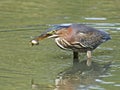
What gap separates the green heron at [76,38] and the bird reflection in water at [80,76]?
1.04ft

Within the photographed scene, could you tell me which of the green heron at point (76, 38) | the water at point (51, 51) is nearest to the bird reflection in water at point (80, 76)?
the water at point (51, 51)

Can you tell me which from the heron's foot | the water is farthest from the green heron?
the water

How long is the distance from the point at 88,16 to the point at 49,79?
19.5 feet

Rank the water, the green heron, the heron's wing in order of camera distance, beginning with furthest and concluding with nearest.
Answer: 1. the heron's wing
2. the green heron
3. the water

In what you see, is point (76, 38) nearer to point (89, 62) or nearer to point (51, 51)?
point (89, 62)

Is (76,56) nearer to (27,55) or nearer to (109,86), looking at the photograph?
(27,55)

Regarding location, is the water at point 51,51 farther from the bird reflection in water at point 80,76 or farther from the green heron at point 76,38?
the green heron at point 76,38

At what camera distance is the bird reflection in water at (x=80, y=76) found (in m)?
10.9

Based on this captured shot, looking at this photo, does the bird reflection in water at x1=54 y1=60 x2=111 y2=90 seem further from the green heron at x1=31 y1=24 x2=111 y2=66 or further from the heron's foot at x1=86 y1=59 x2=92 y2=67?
the green heron at x1=31 y1=24 x2=111 y2=66

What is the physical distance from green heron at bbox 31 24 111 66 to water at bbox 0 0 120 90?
291 millimetres

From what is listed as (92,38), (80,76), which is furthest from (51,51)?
(80,76)

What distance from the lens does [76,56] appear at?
42.3 ft

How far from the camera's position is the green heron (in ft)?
39.8

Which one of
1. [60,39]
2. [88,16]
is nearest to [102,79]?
[60,39]
